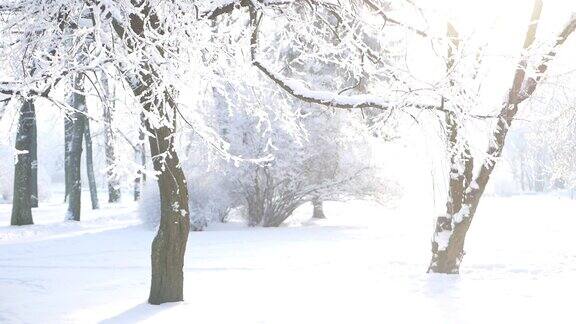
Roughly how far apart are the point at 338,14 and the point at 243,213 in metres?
12.5

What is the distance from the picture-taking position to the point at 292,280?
8.51 meters

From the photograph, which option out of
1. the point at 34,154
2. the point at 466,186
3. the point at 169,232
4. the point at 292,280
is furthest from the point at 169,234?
the point at 34,154

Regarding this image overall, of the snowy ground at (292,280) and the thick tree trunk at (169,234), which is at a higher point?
the thick tree trunk at (169,234)

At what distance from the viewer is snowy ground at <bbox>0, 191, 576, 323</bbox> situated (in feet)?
20.9

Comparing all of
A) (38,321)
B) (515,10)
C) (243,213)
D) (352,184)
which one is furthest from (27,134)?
(515,10)

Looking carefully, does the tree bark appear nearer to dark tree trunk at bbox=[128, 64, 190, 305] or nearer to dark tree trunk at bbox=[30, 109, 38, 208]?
dark tree trunk at bbox=[128, 64, 190, 305]

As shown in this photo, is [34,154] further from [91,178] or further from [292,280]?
[292,280]

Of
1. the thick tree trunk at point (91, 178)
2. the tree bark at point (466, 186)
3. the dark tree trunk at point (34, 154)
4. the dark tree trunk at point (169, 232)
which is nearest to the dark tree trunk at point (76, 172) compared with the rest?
the dark tree trunk at point (34, 154)

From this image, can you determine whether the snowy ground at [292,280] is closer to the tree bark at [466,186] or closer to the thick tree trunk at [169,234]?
the thick tree trunk at [169,234]

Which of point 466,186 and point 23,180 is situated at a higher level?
point 23,180

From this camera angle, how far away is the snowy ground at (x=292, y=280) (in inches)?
250

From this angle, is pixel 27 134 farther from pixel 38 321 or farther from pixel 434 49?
pixel 434 49

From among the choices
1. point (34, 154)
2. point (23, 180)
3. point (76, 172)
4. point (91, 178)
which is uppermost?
point (34, 154)

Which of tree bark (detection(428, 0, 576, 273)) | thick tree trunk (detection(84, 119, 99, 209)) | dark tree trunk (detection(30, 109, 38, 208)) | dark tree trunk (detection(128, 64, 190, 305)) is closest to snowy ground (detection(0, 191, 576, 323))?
dark tree trunk (detection(128, 64, 190, 305))
